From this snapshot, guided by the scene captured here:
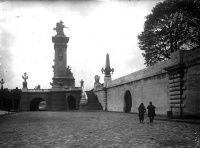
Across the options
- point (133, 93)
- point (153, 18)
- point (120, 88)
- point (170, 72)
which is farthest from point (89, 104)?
point (170, 72)

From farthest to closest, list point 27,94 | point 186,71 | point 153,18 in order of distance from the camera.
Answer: point 27,94
point 153,18
point 186,71

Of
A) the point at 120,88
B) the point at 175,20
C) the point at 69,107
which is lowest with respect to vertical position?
the point at 69,107

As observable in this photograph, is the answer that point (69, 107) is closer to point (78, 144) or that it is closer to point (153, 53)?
point (153, 53)

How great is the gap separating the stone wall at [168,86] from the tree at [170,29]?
212 inches

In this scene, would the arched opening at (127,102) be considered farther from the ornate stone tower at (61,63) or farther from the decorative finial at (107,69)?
the ornate stone tower at (61,63)

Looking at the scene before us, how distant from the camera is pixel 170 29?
2698cm

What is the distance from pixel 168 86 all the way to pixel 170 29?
1090cm

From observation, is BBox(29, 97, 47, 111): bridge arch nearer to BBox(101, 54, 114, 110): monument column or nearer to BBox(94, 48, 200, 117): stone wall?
BBox(101, 54, 114, 110): monument column

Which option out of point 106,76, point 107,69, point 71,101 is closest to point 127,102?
point 106,76

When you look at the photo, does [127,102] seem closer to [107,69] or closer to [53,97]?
[107,69]

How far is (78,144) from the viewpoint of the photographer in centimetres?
678

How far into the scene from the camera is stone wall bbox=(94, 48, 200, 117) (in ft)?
47.8

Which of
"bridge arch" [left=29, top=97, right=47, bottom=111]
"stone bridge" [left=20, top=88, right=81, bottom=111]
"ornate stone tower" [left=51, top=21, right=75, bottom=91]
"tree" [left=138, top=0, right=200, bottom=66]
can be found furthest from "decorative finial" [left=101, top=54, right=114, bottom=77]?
"bridge arch" [left=29, top=97, right=47, bottom=111]

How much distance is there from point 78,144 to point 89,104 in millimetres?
29968
